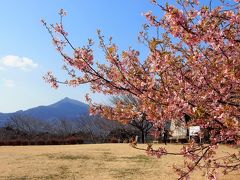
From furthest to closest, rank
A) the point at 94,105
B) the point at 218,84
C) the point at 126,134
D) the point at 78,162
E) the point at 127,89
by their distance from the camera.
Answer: the point at 126,134 → the point at 78,162 → the point at 94,105 → the point at 127,89 → the point at 218,84

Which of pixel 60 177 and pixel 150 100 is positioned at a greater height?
pixel 150 100

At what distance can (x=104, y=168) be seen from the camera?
48.2 ft

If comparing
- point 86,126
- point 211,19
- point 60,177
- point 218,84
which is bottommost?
point 60,177

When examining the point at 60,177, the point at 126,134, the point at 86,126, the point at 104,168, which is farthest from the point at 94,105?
A: the point at 86,126

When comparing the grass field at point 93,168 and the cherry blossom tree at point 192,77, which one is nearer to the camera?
the cherry blossom tree at point 192,77

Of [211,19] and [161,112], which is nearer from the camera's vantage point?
[211,19]

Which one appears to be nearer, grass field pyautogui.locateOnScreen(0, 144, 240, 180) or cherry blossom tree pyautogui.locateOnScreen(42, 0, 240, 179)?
cherry blossom tree pyautogui.locateOnScreen(42, 0, 240, 179)

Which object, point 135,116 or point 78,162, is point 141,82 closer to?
point 135,116

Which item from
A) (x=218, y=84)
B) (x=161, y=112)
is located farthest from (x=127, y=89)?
(x=218, y=84)

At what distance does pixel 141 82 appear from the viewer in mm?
5816

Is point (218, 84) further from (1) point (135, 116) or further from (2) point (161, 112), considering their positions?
(1) point (135, 116)

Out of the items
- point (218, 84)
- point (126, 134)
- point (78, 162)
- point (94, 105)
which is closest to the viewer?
point (218, 84)

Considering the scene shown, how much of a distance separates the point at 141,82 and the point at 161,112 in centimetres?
61

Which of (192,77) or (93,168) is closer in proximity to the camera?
(192,77)
